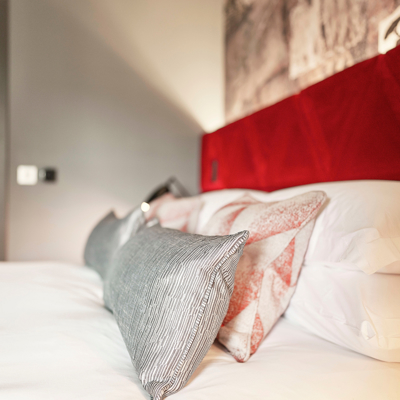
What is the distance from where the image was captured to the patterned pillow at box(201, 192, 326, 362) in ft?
2.58

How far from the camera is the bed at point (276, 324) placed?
1.99 ft

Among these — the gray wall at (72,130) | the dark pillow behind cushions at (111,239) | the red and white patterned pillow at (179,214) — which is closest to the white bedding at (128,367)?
the dark pillow behind cushions at (111,239)

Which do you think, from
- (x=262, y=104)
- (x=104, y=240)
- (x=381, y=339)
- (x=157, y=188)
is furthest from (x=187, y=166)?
(x=381, y=339)

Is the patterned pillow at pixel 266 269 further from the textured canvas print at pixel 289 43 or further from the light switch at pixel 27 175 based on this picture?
the light switch at pixel 27 175

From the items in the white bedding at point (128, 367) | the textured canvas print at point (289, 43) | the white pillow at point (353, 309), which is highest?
the textured canvas print at point (289, 43)

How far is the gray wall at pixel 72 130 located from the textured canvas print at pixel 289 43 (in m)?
0.67

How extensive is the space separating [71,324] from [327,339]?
0.69 metres

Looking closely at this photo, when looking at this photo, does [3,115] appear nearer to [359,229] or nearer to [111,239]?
[111,239]

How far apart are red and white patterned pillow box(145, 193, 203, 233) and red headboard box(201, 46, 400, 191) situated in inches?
13.7

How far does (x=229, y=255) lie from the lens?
0.64 metres

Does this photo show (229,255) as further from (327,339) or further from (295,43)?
(295,43)

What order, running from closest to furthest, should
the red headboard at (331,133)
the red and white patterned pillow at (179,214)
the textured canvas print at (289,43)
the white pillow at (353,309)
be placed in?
the white pillow at (353,309), the red headboard at (331,133), the textured canvas print at (289,43), the red and white patterned pillow at (179,214)

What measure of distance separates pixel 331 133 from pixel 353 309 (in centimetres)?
66

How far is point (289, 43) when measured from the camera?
1597 millimetres
